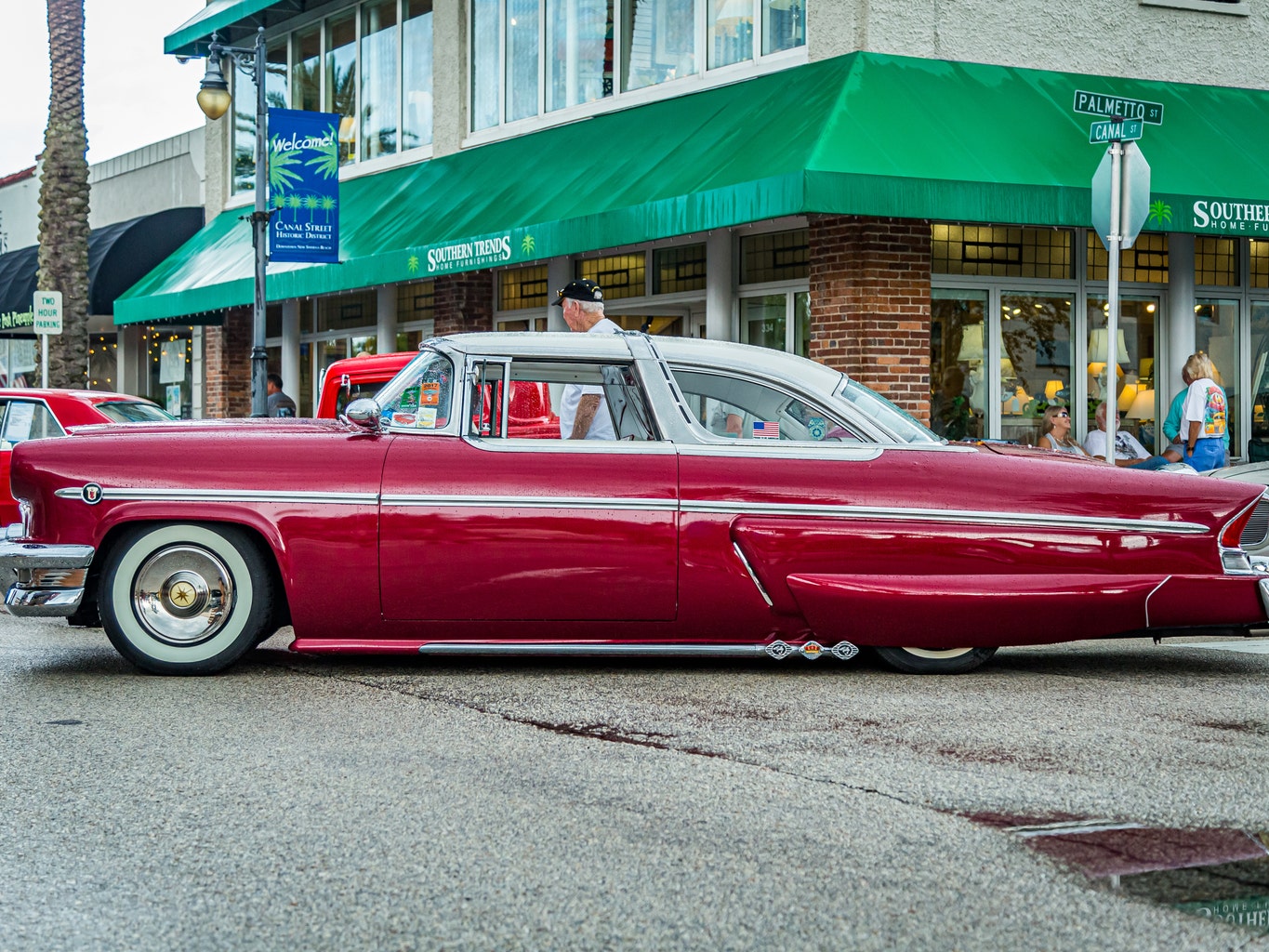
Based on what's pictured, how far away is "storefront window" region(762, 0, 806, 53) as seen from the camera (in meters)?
13.8

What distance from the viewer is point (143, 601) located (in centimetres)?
678

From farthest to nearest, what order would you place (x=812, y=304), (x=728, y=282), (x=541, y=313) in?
(x=541, y=313) → (x=728, y=282) → (x=812, y=304)

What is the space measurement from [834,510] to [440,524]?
68.5 inches

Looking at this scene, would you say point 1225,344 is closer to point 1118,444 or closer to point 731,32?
point 1118,444

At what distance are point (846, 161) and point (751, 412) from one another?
5.33 metres

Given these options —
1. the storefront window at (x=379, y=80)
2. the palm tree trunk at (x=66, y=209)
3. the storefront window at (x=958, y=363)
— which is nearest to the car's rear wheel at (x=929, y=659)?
the storefront window at (x=958, y=363)

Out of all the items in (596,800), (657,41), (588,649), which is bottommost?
(596,800)

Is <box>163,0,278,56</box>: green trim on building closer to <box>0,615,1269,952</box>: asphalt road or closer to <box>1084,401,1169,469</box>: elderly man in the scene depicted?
<box>1084,401,1169,469</box>: elderly man

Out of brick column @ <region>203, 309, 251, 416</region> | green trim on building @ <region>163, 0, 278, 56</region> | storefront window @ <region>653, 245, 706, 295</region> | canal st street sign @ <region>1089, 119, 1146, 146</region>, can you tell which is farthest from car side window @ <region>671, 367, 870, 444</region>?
brick column @ <region>203, 309, 251, 416</region>

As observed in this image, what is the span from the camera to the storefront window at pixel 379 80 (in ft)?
67.3

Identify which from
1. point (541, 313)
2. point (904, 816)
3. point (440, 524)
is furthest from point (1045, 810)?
point (541, 313)

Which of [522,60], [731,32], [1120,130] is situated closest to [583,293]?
[1120,130]

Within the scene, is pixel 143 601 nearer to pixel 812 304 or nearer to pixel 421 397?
pixel 421 397

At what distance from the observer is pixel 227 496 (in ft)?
21.8
